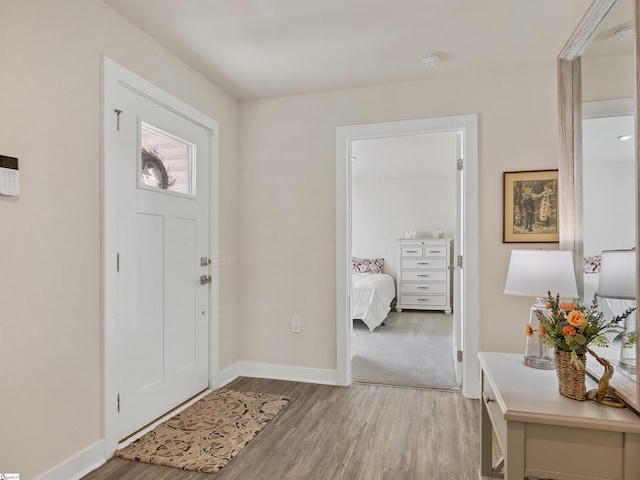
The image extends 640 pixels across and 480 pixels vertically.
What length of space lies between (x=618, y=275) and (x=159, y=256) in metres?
2.46

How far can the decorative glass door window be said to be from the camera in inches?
99.2

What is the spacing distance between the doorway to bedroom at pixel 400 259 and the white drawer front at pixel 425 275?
0.02m

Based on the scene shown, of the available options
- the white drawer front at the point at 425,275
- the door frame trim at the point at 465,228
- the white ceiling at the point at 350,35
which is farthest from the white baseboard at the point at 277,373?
the white drawer front at the point at 425,275

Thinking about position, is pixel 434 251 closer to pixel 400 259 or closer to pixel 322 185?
pixel 400 259

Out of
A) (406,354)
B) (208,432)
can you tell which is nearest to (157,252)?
(208,432)

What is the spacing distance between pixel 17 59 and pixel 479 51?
2651 millimetres

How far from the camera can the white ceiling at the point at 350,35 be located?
2.20m

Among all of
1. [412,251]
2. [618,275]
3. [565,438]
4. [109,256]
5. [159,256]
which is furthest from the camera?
[412,251]

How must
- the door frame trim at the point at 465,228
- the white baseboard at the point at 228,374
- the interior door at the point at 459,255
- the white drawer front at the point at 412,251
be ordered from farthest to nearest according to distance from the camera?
the white drawer front at the point at 412,251 → the white baseboard at the point at 228,374 → the interior door at the point at 459,255 → the door frame trim at the point at 465,228

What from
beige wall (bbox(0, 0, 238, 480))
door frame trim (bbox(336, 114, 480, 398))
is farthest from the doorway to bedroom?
beige wall (bbox(0, 0, 238, 480))

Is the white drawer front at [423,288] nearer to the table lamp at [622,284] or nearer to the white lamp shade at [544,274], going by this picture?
the white lamp shade at [544,274]

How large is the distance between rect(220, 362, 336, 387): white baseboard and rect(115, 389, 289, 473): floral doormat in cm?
35

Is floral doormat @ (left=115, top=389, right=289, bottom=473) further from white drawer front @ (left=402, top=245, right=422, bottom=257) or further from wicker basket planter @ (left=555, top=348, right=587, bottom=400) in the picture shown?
white drawer front @ (left=402, top=245, right=422, bottom=257)

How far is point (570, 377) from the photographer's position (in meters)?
1.38
